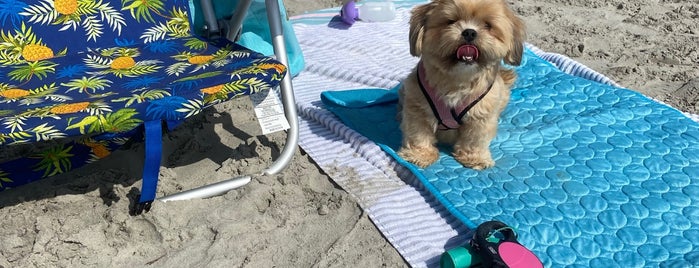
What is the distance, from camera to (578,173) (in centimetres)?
242

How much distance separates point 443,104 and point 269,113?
65 centimetres

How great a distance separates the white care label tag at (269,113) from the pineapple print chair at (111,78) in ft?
0.13

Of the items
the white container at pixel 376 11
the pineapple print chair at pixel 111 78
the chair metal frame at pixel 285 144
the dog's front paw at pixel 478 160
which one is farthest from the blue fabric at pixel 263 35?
the dog's front paw at pixel 478 160

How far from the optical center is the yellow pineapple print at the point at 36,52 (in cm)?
241

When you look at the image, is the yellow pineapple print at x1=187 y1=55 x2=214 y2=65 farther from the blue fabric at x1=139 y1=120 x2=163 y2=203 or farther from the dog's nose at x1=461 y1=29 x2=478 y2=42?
the dog's nose at x1=461 y1=29 x2=478 y2=42

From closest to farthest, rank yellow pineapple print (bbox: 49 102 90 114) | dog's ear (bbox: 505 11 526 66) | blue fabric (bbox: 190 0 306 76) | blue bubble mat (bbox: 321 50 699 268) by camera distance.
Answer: yellow pineapple print (bbox: 49 102 90 114), blue bubble mat (bbox: 321 50 699 268), dog's ear (bbox: 505 11 526 66), blue fabric (bbox: 190 0 306 76)

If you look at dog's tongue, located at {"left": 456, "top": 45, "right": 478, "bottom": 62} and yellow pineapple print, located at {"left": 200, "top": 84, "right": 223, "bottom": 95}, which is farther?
dog's tongue, located at {"left": 456, "top": 45, "right": 478, "bottom": 62}

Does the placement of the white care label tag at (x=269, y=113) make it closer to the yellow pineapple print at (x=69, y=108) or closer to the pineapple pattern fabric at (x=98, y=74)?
the pineapple pattern fabric at (x=98, y=74)

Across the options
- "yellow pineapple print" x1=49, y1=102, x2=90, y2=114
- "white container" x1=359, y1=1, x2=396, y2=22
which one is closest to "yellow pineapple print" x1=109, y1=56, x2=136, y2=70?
"yellow pineapple print" x1=49, y1=102, x2=90, y2=114

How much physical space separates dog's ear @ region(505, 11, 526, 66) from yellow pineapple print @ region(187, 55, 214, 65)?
111 cm

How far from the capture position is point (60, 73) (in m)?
2.28

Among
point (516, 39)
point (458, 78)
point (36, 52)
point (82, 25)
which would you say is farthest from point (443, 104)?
point (36, 52)

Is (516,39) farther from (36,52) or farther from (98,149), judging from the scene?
(36,52)

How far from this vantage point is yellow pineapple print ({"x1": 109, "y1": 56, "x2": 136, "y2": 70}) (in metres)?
2.35
